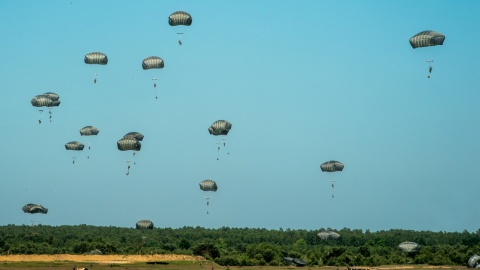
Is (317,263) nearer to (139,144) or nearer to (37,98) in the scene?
(139,144)

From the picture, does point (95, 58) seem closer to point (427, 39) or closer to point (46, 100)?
point (46, 100)

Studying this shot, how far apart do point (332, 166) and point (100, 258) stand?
1345 inches

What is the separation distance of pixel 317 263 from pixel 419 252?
78.8 ft

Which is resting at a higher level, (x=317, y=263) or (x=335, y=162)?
(x=335, y=162)

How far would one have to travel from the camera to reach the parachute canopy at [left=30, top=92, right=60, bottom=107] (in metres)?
137

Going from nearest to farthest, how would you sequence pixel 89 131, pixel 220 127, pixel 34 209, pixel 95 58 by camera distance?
pixel 220 127, pixel 95 58, pixel 89 131, pixel 34 209

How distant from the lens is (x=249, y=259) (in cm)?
13712

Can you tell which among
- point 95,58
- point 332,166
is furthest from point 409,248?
point 95,58

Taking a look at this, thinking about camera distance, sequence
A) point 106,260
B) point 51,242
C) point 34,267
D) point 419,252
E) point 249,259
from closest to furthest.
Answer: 1. point 34,267
2. point 106,260
3. point 249,259
4. point 419,252
5. point 51,242

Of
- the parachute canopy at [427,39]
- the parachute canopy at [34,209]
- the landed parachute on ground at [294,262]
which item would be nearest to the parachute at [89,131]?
the parachute canopy at [34,209]

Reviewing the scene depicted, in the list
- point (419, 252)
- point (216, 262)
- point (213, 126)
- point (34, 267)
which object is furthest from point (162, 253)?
point (419, 252)

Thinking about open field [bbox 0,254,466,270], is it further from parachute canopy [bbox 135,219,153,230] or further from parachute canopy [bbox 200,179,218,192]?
parachute canopy [bbox 135,219,153,230]

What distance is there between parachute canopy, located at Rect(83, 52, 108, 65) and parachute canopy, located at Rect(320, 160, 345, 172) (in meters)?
33.4

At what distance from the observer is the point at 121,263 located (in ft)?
405
